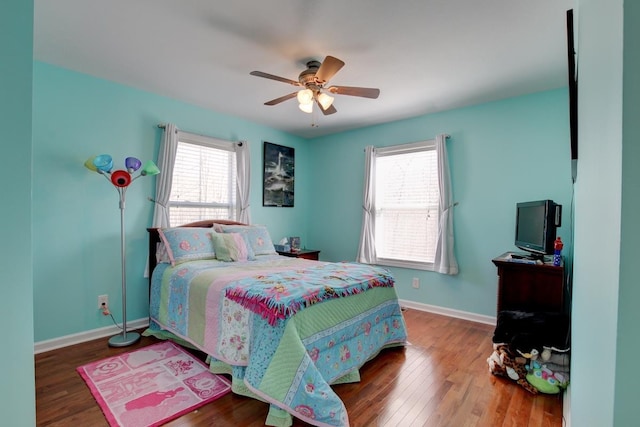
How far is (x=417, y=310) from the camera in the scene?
3826 mm

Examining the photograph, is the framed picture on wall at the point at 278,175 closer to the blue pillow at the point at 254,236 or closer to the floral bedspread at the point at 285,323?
the blue pillow at the point at 254,236

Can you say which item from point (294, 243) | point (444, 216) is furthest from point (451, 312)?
point (294, 243)

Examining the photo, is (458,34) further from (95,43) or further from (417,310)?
(417,310)

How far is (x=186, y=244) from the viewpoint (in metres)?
3.03

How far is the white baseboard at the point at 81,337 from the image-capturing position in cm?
260

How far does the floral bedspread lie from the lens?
1.72m

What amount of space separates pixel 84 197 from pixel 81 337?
1304mm

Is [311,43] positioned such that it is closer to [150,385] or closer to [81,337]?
[150,385]

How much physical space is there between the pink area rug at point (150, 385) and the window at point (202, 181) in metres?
1.55

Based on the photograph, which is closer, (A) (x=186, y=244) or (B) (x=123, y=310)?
(B) (x=123, y=310)

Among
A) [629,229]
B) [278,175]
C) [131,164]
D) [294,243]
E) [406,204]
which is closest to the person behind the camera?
[629,229]

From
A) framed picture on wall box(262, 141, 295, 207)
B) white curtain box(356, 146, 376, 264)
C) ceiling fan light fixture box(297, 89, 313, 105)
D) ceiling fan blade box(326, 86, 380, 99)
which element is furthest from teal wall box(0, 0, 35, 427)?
white curtain box(356, 146, 376, 264)

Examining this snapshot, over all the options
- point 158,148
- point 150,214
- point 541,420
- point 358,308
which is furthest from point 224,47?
point 541,420

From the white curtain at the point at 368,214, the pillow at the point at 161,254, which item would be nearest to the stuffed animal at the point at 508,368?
the white curtain at the point at 368,214
